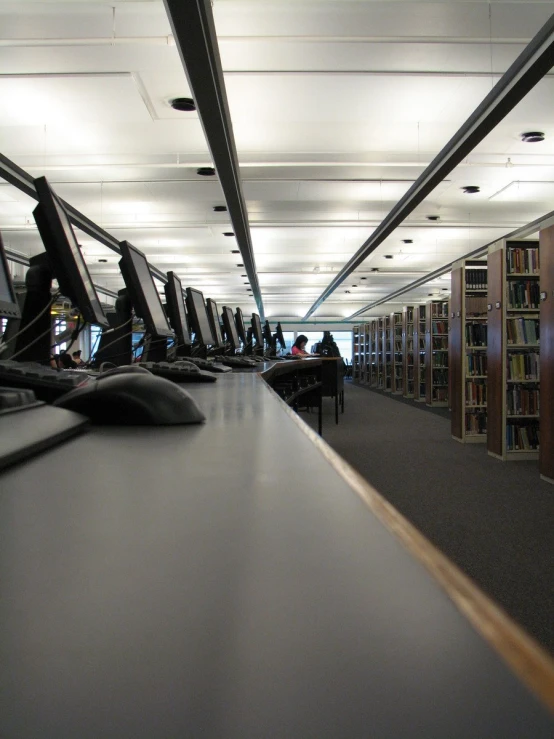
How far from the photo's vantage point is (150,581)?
256 millimetres

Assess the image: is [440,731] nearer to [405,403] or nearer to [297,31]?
[297,31]

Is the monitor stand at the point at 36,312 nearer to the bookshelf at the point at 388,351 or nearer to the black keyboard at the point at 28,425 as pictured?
the black keyboard at the point at 28,425

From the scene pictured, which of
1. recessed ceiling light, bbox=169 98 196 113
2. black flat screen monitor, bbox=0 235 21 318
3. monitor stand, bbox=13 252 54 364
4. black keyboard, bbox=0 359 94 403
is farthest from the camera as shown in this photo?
recessed ceiling light, bbox=169 98 196 113

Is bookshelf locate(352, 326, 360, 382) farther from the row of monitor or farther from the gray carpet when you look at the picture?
the row of monitor

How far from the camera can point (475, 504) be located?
356 cm

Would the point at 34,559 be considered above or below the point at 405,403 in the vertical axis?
above

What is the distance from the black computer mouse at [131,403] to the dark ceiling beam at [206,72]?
8.52ft

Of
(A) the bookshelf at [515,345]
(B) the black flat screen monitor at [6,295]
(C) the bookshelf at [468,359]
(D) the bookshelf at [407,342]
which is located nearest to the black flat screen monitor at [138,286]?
(B) the black flat screen monitor at [6,295]

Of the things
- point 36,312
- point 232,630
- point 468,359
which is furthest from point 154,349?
point 468,359

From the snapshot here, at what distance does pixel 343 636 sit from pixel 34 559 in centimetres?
17

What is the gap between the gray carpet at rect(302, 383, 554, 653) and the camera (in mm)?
2238

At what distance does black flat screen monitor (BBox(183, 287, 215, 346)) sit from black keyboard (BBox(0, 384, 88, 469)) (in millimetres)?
2568

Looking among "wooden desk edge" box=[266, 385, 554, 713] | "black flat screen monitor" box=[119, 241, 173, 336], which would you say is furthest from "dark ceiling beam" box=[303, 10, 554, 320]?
Answer: "wooden desk edge" box=[266, 385, 554, 713]

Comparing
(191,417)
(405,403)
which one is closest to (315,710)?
(191,417)
